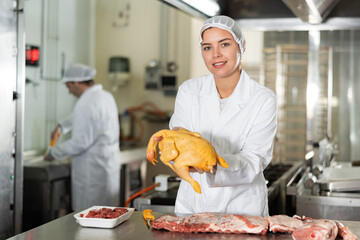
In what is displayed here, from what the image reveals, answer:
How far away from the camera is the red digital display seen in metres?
4.03

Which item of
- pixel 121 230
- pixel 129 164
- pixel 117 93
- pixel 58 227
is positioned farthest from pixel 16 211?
pixel 117 93

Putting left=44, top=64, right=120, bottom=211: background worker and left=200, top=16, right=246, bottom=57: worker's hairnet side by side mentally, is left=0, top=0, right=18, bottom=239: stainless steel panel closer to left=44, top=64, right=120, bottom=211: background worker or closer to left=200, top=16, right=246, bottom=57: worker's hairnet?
left=200, top=16, right=246, bottom=57: worker's hairnet

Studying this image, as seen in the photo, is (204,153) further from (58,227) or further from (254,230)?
(58,227)

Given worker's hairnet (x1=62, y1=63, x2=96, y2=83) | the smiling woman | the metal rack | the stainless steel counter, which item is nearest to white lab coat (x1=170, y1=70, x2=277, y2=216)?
the smiling woman

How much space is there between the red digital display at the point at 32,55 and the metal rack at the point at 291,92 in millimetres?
2522

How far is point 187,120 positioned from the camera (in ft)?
7.42

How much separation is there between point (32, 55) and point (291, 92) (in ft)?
10.3

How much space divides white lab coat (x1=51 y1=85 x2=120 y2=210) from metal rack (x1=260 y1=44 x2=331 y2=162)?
1.97 m

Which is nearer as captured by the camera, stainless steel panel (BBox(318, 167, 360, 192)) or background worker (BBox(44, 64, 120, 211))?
stainless steel panel (BBox(318, 167, 360, 192))

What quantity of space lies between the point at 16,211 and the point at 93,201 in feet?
4.24

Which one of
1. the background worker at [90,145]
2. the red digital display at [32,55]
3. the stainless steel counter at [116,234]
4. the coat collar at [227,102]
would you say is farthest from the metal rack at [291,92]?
the stainless steel counter at [116,234]

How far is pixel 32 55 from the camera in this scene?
4.09 metres

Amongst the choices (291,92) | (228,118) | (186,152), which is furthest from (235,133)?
(291,92)

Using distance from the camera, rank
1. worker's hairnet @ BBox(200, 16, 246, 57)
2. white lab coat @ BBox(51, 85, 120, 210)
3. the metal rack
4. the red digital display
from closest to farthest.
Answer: worker's hairnet @ BBox(200, 16, 246, 57)
white lab coat @ BBox(51, 85, 120, 210)
the red digital display
the metal rack
